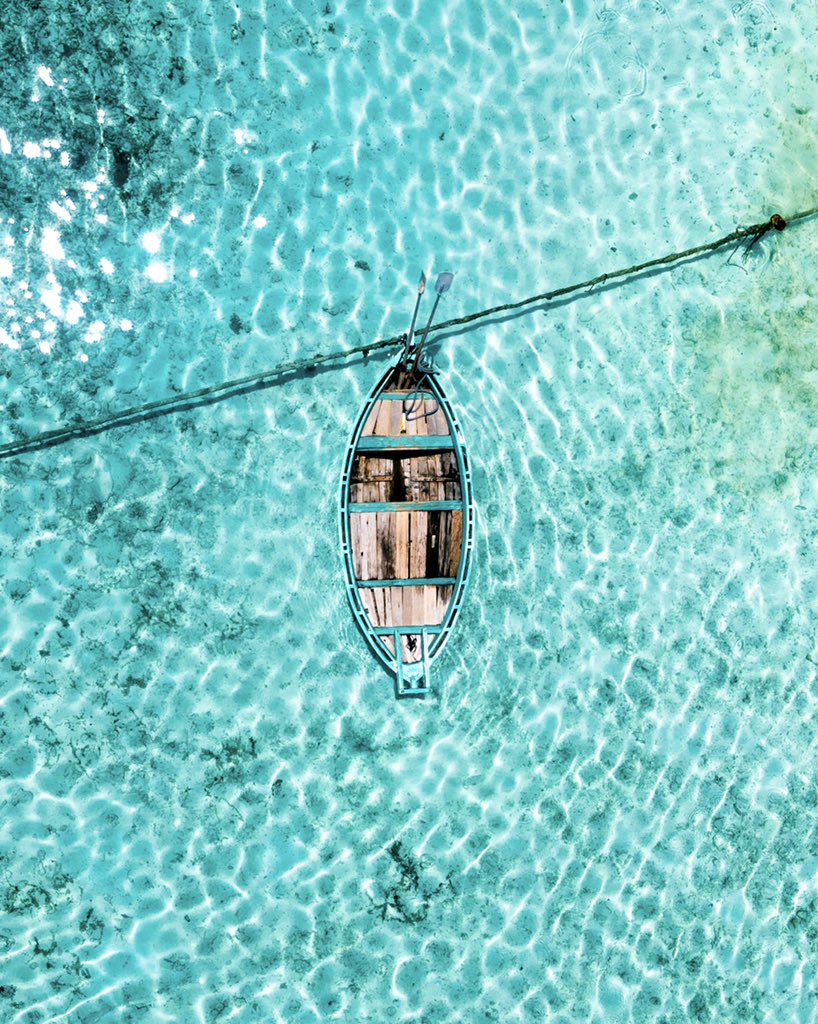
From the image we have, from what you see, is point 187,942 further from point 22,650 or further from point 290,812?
point 22,650

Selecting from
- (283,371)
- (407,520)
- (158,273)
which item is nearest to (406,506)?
(407,520)

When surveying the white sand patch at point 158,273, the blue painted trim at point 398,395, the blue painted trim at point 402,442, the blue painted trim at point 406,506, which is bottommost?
the blue painted trim at point 406,506

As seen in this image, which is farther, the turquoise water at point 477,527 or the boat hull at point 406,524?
the boat hull at point 406,524

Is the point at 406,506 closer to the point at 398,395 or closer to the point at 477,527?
the point at 477,527

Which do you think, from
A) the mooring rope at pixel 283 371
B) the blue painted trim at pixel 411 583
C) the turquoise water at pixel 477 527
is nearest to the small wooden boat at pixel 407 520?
the blue painted trim at pixel 411 583

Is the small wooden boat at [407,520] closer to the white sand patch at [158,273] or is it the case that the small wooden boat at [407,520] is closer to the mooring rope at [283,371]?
the mooring rope at [283,371]

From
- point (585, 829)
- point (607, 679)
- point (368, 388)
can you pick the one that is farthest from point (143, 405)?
point (585, 829)

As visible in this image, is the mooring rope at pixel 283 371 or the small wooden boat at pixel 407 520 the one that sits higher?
the mooring rope at pixel 283 371
